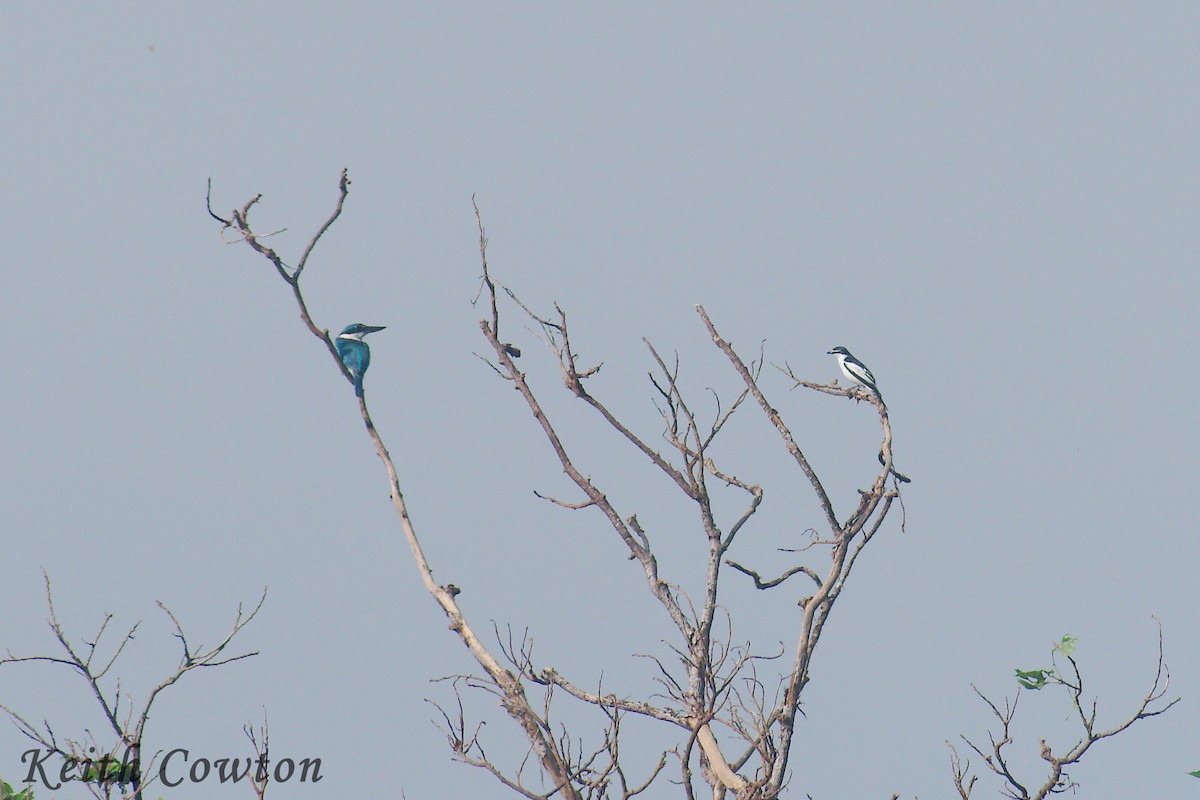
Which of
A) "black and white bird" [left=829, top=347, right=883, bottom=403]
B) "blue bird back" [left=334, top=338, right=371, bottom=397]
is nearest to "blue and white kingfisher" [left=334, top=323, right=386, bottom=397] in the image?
"blue bird back" [left=334, top=338, right=371, bottom=397]

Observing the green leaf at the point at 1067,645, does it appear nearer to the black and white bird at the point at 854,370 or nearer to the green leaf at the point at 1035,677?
the green leaf at the point at 1035,677

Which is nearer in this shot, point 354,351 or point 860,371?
point 354,351

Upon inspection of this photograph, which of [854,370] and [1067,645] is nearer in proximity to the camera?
[1067,645]

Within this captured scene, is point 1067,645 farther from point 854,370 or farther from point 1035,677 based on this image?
point 854,370

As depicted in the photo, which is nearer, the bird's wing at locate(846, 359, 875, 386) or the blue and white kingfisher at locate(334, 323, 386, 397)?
the blue and white kingfisher at locate(334, 323, 386, 397)

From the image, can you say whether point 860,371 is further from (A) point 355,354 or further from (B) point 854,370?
(A) point 355,354

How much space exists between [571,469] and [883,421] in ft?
8.41

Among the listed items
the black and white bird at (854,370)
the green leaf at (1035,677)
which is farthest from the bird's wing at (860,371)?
the green leaf at (1035,677)

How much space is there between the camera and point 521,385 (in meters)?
9.35

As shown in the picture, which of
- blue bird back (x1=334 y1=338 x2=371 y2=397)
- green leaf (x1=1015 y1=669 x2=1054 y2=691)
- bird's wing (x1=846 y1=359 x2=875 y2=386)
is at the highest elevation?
bird's wing (x1=846 y1=359 x2=875 y2=386)

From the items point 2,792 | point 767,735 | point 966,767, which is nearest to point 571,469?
point 767,735

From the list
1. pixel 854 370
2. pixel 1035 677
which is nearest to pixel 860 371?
pixel 854 370

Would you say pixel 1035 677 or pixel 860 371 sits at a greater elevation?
pixel 860 371

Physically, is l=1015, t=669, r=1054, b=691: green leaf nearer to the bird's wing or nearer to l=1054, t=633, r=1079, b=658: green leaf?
l=1054, t=633, r=1079, b=658: green leaf
